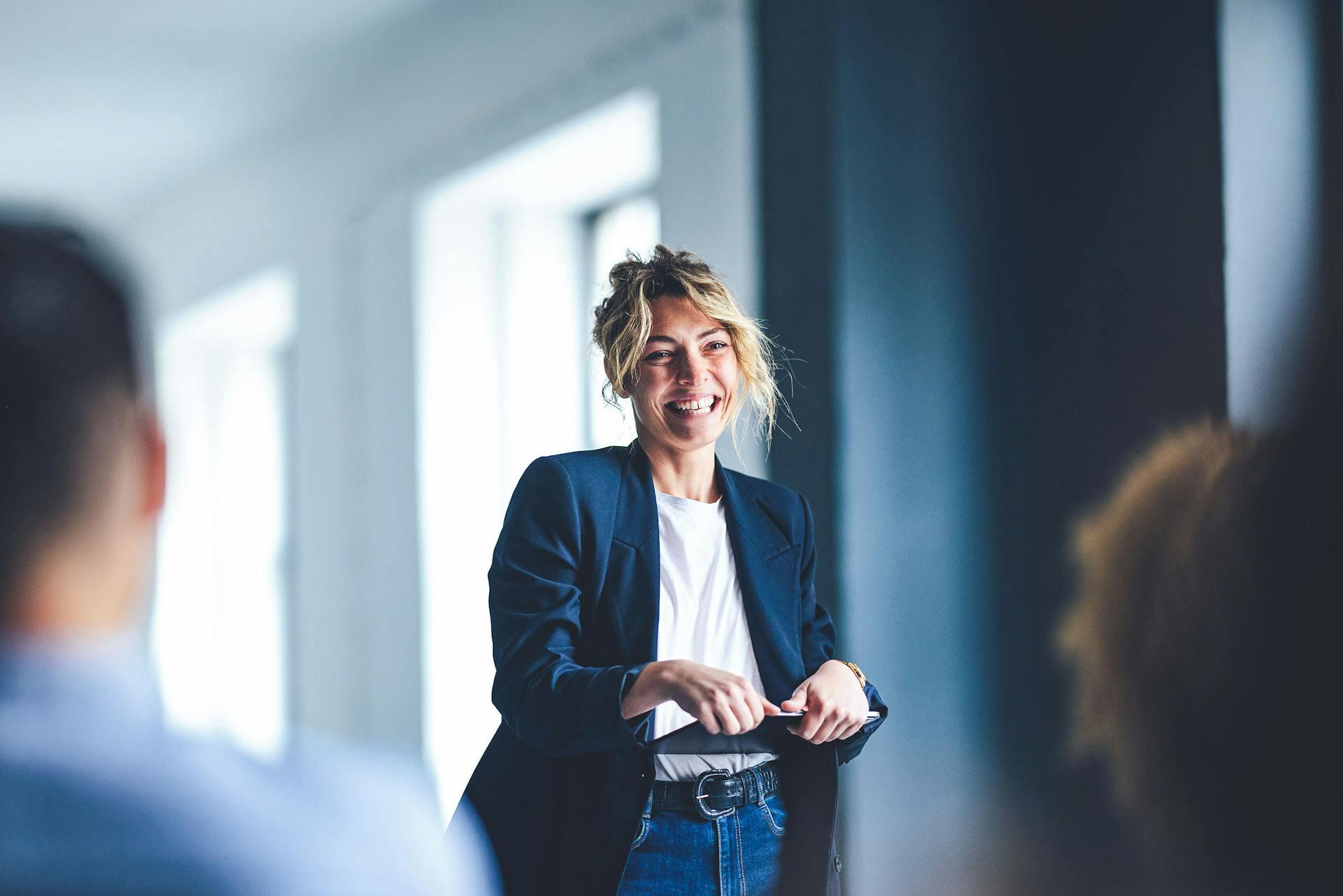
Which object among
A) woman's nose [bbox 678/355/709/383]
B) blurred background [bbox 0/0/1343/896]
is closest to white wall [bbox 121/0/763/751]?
blurred background [bbox 0/0/1343/896]

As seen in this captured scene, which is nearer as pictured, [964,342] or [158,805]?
[158,805]

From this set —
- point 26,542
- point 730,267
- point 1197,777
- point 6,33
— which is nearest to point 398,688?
point 730,267

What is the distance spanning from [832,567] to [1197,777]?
79 cm

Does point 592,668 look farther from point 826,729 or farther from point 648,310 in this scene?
point 648,310

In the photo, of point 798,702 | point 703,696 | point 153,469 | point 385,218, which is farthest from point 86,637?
point 385,218

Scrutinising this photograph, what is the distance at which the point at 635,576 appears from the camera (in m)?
1.33

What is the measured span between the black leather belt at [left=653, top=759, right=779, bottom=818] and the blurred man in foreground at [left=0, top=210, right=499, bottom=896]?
0.89 meters

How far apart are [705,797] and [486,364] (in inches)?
118

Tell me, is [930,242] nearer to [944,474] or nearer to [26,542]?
[944,474]

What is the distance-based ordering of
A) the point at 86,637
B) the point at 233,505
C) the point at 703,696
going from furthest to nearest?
1. the point at 233,505
2. the point at 703,696
3. the point at 86,637

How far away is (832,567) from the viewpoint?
8.08 ft

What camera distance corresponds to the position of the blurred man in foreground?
0.37m

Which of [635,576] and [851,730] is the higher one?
[635,576]

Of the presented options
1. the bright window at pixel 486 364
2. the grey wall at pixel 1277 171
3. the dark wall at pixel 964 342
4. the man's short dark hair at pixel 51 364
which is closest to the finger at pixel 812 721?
the man's short dark hair at pixel 51 364
